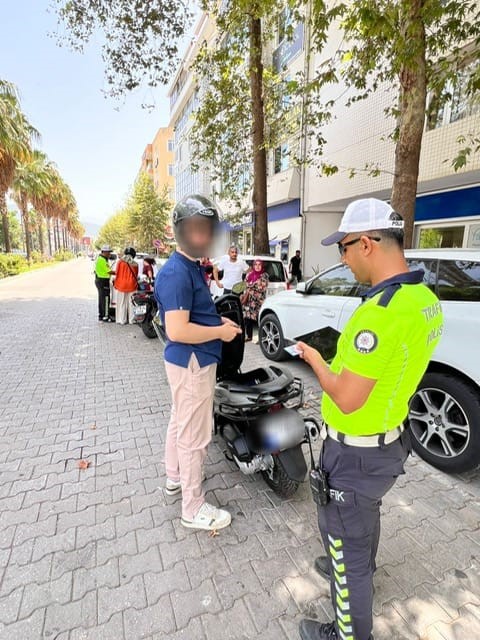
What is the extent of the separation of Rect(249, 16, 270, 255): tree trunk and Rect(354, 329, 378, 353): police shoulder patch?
321 inches

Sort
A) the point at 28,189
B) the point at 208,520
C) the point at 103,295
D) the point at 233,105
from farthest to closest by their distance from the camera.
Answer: the point at 28,189
the point at 233,105
the point at 103,295
the point at 208,520

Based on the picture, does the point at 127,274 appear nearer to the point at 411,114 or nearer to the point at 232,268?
the point at 232,268

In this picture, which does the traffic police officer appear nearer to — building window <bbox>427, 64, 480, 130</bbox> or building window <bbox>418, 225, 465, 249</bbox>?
building window <bbox>427, 64, 480, 130</bbox>

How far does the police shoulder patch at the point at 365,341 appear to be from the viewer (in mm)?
1165

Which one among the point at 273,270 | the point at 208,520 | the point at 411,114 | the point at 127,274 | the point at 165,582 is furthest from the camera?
the point at 127,274

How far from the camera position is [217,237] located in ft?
→ 6.67

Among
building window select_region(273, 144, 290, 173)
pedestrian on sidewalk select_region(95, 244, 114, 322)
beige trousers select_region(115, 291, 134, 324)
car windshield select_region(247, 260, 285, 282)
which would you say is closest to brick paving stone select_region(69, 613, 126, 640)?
car windshield select_region(247, 260, 285, 282)

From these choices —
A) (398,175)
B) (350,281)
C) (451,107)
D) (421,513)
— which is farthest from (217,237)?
(451,107)

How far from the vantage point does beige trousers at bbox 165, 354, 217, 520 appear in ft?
6.63

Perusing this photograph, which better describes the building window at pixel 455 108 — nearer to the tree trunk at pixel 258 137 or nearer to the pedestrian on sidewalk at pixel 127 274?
the tree trunk at pixel 258 137

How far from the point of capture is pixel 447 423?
2.81 metres

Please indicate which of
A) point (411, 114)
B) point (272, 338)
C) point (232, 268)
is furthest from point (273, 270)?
point (411, 114)

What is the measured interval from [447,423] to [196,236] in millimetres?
2473

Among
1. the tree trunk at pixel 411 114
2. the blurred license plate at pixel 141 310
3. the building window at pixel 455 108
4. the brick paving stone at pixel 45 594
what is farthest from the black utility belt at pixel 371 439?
the building window at pixel 455 108
